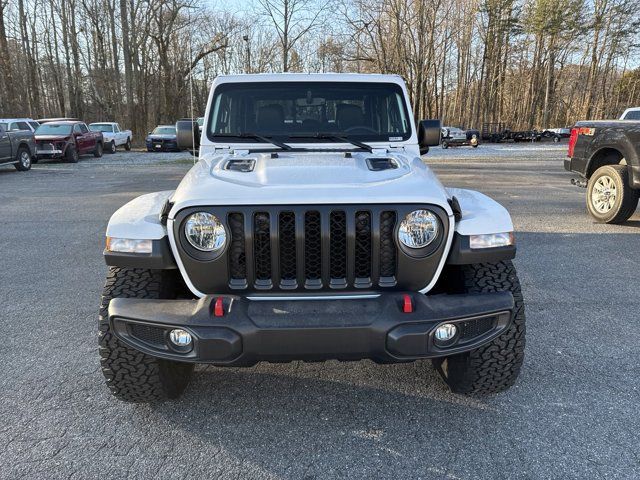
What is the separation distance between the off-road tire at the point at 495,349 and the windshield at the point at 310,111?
1474 mm

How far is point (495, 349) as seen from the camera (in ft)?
8.30

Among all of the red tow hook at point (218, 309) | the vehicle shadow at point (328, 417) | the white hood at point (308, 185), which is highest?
the white hood at point (308, 185)

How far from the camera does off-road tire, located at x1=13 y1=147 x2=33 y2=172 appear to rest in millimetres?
15438

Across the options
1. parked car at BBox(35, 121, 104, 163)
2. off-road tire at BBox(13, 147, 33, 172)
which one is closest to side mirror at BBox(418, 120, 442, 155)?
off-road tire at BBox(13, 147, 33, 172)

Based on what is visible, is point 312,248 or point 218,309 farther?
point 312,248

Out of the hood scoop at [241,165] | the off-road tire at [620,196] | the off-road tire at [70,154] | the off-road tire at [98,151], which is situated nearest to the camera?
the hood scoop at [241,165]

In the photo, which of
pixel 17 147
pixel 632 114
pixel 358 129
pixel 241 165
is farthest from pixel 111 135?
pixel 241 165

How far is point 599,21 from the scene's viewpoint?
132 ft

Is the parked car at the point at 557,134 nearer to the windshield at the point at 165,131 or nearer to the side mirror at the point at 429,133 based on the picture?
the windshield at the point at 165,131

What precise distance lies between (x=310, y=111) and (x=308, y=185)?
1.51 metres

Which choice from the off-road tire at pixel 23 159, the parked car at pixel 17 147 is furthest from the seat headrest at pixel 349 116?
the off-road tire at pixel 23 159

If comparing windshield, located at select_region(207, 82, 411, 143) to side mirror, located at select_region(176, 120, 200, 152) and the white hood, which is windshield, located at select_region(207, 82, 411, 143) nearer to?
side mirror, located at select_region(176, 120, 200, 152)

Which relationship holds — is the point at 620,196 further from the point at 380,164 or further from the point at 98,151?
the point at 98,151

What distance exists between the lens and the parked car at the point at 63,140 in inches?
723
